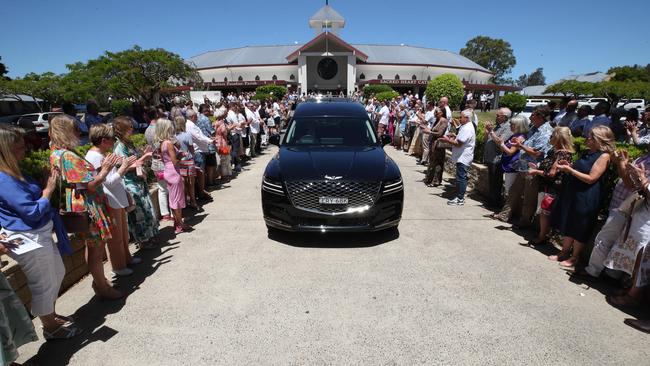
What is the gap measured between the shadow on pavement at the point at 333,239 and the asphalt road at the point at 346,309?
3cm

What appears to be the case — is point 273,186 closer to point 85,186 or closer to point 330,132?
point 330,132

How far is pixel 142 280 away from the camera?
4148 mm

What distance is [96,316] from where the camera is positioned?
136 inches

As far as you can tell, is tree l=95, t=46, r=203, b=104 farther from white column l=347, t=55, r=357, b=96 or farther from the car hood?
the car hood

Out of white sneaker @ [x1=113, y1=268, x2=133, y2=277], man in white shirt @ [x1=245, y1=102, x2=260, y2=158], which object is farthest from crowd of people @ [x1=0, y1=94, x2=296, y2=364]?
man in white shirt @ [x1=245, y1=102, x2=260, y2=158]

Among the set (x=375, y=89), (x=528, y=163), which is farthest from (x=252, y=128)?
(x=375, y=89)

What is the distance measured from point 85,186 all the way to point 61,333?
4.23 ft

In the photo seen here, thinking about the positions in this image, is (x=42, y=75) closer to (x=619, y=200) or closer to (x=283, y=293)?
(x=283, y=293)

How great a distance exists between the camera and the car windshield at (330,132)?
19.8 feet

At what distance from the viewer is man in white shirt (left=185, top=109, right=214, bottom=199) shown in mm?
7105

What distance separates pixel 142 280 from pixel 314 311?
214cm

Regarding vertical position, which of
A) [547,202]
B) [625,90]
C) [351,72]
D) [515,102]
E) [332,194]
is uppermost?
[351,72]

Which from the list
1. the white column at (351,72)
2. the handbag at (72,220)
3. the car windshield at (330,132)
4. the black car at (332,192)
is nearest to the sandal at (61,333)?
the handbag at (72,220)

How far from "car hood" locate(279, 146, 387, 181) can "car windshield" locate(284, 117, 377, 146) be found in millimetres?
271
